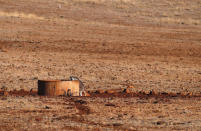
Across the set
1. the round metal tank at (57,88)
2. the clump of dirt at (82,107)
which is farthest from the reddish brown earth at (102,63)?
the round metal tank at (57,88)

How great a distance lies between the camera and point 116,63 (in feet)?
56.7

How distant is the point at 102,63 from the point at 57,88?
21.5ft

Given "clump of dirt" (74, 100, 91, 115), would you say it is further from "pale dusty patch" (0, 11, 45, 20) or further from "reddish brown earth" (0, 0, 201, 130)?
"pale dusty patch" (0, 11, 45, 20)

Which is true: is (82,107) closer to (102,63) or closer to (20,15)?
(102,63)

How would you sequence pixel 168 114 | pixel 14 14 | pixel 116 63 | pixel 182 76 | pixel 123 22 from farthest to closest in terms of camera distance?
pixel 123 22 → pixel 14 14 → pixel 116 63 → pixel 182 76 → pixel 168 114

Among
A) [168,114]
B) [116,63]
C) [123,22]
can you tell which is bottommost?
[168,114]

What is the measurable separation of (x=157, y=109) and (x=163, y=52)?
37.9 feet

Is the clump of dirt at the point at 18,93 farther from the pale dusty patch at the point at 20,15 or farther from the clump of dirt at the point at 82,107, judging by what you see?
the pale dusty patch at the point at 20,15

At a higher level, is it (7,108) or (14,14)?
(14,14)

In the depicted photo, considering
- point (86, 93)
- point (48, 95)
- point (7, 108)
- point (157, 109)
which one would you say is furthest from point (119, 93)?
point (7, 108)

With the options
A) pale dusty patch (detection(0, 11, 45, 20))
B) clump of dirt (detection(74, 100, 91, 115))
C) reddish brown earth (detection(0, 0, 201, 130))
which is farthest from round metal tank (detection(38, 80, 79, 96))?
pale dusty patch (detection(0, 11, 45, 20))

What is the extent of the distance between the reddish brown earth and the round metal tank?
0.26 meters

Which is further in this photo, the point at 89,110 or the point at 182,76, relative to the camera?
the point at 182,76

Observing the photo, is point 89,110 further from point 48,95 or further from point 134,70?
point 134,70
